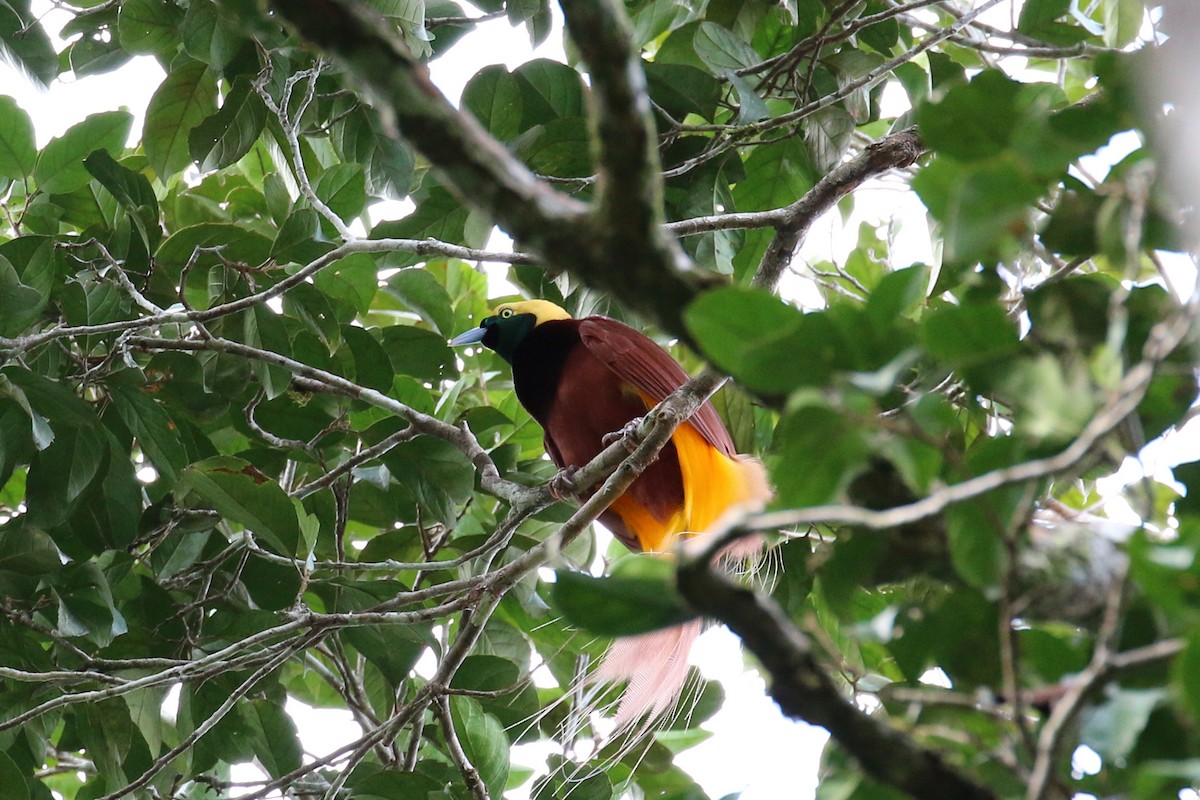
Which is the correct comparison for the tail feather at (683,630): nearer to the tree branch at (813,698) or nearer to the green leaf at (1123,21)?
the green leaf at (1123,21)

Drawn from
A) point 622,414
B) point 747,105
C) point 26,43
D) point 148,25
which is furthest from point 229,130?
point 622,414

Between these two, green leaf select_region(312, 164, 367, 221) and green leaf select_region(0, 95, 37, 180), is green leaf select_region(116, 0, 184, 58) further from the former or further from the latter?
green leaf select_region(312, 164, 367, 221)

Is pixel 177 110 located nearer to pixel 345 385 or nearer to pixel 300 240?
pixel 300 240

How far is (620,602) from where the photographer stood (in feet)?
2.53

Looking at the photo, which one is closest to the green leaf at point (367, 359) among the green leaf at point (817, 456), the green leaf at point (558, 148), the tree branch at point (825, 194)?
the green leaf at point (558, 148)

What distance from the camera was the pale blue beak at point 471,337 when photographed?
3.28m

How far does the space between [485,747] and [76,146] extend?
1.63 m

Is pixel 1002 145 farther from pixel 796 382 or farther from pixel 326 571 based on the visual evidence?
pixel 326 571

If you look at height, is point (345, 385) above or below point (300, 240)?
below

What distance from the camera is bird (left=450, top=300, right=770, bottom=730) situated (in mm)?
2986

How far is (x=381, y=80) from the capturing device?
0.79 meters

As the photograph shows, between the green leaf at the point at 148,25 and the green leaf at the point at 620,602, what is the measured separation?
87.1 inches

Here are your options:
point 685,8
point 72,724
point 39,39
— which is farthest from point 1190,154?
point 72,724

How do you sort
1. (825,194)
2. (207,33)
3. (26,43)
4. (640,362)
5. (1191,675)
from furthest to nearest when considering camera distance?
(640,362) → (26,43) → (207,33) → (825,194) → (1191,675)
